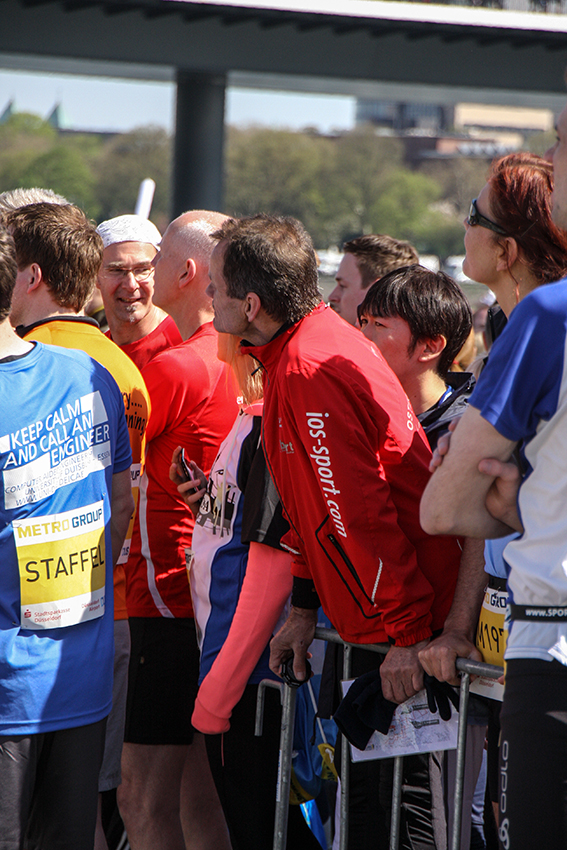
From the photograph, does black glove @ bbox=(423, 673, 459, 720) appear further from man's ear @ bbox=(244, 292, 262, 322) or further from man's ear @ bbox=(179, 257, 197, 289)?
man's ear @ bbox=(179, 257, 197, 289)

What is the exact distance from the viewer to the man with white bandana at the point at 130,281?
13.1ft

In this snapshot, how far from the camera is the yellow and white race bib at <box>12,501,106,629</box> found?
7.23 feet

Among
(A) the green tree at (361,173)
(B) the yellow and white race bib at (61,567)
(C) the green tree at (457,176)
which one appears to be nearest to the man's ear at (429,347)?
(B) the yellow and white race bib at (61,567)

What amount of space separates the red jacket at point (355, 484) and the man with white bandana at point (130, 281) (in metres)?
1.69

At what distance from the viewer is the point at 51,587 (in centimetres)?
224

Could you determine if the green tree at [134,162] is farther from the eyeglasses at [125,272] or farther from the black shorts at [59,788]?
the black shorts at [59,788]

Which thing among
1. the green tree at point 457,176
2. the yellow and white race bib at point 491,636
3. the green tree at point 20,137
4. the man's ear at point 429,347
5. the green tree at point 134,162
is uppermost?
the green tree at point 457,176

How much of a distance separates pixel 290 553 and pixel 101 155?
4357cm

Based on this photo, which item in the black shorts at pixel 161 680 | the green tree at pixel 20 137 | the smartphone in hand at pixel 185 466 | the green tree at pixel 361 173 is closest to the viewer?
the smartphone in hand at pixel 185 466

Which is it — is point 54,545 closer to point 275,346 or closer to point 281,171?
point 275,346

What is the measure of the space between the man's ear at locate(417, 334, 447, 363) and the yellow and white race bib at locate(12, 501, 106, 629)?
129 cm

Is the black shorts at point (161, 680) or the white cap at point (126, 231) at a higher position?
the white cap at point (126, 231)

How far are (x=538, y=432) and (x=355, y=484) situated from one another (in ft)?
2.11

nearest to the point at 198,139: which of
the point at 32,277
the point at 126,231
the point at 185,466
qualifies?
the point at 126,231
